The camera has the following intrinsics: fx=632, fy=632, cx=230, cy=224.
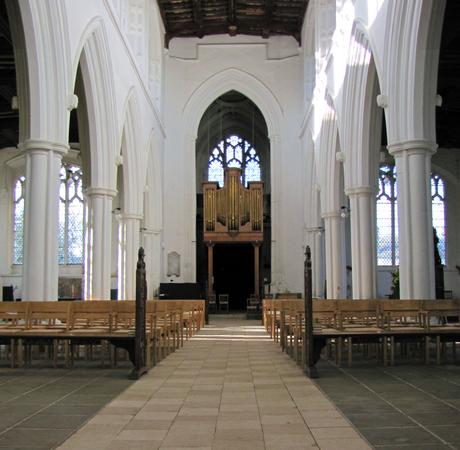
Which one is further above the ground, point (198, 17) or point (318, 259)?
point (198, 17)

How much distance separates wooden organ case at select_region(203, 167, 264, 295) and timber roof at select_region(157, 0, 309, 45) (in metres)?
6.05

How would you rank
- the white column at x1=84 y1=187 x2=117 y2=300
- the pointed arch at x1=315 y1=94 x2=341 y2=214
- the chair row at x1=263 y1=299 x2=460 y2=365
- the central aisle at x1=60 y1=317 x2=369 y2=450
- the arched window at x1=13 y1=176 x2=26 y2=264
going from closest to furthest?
the central aisle at x1=60 y1=317 x2=369 y2=450
the chair row at x1=263 y1=299 x2=460 y2=365
the white column at x1=84 y1=187 x2=117 y2=300
the pointed arch at x1=315 y1=94 x2=341 y2=214
the arched window at x1=13 y1=176 x2=26 y2=264

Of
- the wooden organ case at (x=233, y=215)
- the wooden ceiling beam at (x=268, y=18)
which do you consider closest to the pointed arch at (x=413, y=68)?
the wooden ceiling beam at (x=268, y=18)

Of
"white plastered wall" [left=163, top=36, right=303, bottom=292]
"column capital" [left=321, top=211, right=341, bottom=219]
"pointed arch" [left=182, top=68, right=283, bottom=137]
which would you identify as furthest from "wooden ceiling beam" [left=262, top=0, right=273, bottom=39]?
"column capital" [left=321, top=211, right=341, bottom=219]

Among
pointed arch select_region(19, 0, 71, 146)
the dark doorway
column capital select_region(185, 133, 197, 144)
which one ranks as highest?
column capital select_region(185, 133, 197, 144)

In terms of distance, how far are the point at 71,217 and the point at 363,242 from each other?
597 inches

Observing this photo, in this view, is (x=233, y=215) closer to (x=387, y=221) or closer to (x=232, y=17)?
(x=387, y=221)

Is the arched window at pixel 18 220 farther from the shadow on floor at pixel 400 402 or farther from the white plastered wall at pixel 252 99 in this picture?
the shadow on floor at pixel 400 402

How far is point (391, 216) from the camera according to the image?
85.2ft

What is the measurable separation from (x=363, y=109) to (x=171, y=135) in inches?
510

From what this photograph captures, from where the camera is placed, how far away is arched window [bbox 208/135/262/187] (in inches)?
1250

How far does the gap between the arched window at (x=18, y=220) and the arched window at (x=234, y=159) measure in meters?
9.35

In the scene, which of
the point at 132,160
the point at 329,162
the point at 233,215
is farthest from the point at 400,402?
the point at 233,215

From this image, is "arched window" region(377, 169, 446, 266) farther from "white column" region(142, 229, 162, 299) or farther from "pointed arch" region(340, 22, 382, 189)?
"pointed arch" region(340, 22, 382, 189)
